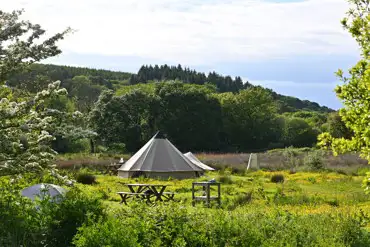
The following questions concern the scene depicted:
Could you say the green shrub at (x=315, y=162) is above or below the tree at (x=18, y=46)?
below

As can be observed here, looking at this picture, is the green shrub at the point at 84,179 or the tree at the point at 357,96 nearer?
the tree at the point at 357,96

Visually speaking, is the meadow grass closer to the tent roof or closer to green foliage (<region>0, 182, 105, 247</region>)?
the tent roof

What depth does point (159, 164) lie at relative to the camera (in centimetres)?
2867

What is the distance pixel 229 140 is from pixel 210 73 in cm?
7303

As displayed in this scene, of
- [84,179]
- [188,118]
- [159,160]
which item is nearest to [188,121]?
[188,118]

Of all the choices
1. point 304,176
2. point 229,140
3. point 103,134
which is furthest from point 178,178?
point 229,140

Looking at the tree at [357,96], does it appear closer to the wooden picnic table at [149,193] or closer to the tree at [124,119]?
the wooden picnic table at [149,193]

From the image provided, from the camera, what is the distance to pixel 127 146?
6022 centimetres

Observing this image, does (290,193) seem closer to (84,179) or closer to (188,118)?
(84,179)

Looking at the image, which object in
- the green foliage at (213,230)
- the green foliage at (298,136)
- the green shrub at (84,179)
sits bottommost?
the green shrub at (84,179)

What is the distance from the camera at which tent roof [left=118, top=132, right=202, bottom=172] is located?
93.6 ft

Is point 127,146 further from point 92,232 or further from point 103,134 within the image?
point 92,232

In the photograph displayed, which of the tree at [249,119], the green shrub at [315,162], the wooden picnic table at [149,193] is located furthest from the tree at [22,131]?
the tree at [249,119]

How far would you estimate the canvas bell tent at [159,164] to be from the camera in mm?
28422
